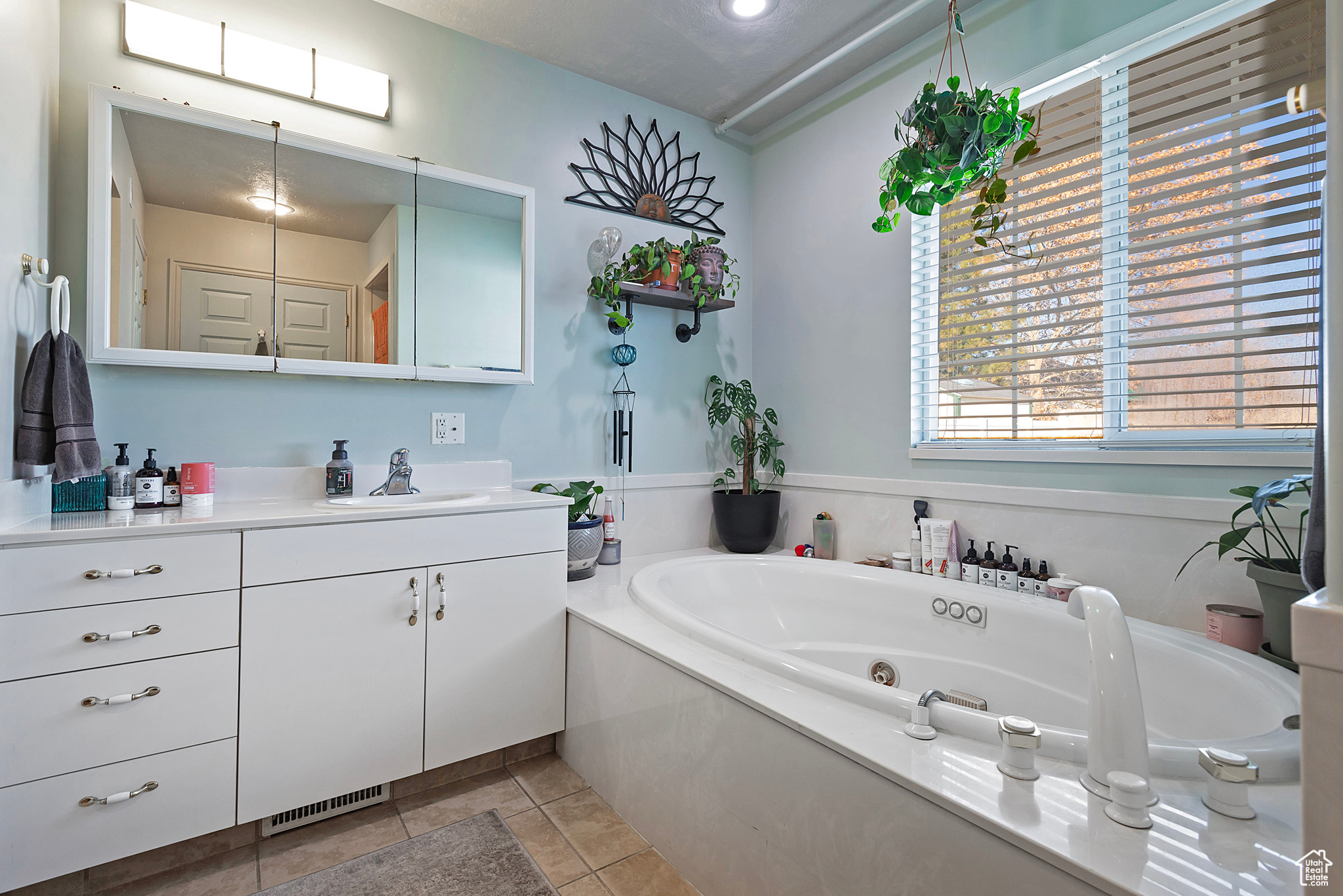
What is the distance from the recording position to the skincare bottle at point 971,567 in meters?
1.99

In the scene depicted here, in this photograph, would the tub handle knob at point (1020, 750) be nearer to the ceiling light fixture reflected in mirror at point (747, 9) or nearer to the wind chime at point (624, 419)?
the wind chime at point (624, 419)

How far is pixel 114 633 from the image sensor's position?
135 cm

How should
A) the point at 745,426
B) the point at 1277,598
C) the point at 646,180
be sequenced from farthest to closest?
1. the point at 745,426
2. the point at 646,180
3. the point at 1277,598

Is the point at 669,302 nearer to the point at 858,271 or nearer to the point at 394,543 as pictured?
the point at 858,271

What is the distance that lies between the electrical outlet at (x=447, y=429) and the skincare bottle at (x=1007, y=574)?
1818 millimetres

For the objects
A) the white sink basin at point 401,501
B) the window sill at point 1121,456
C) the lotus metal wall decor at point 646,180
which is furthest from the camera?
the lotus metal wall decor at point 646,180

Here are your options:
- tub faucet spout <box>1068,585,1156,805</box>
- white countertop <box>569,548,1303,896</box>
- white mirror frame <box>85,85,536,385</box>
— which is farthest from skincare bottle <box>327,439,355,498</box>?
tub faucet spout <box>1068,585,1156,805</box>

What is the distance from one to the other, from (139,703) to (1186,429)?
2612 mm

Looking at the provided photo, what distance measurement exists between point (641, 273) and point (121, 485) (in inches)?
68.9

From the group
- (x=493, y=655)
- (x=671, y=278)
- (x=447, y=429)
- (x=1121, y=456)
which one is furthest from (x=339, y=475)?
(x=1121, y=456)

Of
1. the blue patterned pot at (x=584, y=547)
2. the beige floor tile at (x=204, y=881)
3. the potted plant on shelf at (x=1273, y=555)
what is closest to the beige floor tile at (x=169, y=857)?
the beige floor tile at (x=204, y=881)

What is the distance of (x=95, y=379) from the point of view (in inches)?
67.2

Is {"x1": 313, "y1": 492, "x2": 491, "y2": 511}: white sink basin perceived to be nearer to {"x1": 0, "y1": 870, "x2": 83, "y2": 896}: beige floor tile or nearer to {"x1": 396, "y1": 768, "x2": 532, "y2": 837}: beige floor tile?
{"x1": 396, "y1": 768, "x2": 532, "y2": 837}: beige floor tile

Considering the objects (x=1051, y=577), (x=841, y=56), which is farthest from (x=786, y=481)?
(x=841, y=56)
